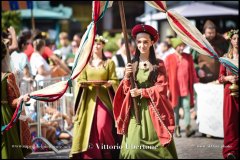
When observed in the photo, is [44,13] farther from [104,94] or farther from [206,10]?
[104,94]

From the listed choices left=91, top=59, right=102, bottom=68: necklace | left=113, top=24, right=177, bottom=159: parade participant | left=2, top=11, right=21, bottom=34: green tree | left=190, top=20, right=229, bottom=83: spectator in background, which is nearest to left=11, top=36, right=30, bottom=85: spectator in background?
left=91, top=59, right=102, bottom=68: necklace

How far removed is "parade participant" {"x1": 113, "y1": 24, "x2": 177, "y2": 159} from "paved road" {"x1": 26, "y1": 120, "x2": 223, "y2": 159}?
1.54 metres

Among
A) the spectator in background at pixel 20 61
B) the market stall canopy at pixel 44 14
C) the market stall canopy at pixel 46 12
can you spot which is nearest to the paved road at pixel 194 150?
the spectator in background at pixel 20 61

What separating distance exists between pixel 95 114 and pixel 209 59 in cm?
393

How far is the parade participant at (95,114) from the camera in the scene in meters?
11.1

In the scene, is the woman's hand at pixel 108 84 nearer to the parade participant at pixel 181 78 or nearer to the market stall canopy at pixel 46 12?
the parade participant at pixel 181 78

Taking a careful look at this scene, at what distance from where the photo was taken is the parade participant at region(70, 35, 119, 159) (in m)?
11.1

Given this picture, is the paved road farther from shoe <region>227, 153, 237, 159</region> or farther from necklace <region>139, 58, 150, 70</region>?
necklace <region>139, 58, 150, 70</region>

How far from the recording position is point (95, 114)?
438 inches

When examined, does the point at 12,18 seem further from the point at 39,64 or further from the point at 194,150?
the point at 194,150

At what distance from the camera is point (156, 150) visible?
10008 millimetres

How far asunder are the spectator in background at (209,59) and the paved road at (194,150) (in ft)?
4.21

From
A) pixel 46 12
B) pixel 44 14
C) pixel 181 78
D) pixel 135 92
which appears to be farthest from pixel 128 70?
pixel 46 12

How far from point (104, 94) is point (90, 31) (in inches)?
71.2
